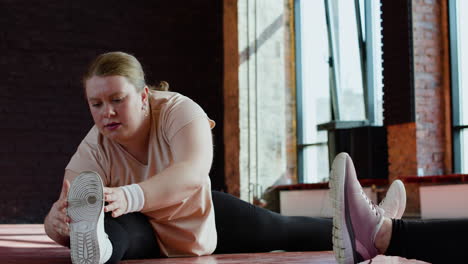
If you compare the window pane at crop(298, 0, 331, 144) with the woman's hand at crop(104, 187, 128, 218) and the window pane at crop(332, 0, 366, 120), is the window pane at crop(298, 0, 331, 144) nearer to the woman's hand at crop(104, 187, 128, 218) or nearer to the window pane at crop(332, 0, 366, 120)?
the window pane at crop(332, 0, 366, 120)

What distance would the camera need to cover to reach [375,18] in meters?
7.18

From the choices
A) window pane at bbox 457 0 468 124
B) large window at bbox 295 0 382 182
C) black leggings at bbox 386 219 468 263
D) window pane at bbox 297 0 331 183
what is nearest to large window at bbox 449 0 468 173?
window pane at bbox 457 0 468 124

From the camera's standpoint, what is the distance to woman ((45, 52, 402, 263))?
1.93m

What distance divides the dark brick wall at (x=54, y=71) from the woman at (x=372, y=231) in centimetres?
→ 671

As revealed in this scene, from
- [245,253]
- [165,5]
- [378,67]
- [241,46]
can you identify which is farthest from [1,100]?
[245,253]

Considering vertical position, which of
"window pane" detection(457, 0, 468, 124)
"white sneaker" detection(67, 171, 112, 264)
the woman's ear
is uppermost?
"window pane" detection(457, 0, 468, 124)

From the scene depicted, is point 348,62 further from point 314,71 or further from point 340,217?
point 340,217

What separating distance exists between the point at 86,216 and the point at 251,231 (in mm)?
920

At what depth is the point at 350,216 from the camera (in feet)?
5.99

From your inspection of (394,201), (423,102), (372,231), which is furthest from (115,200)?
(423,102)

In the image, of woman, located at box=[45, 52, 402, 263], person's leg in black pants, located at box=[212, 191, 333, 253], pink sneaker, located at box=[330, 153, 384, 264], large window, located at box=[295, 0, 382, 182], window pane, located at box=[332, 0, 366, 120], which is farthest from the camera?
window pane, located at box=[332, 0, 366, 120]

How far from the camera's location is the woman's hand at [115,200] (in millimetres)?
1753

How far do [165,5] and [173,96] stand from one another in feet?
22.1

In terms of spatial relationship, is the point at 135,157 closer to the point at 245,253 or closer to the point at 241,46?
the point at 245,253
